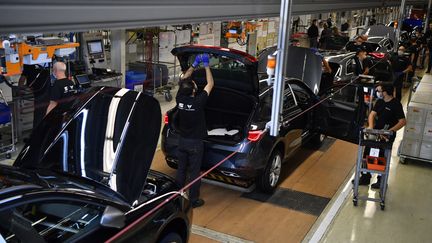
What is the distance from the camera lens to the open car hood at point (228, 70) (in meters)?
5.85

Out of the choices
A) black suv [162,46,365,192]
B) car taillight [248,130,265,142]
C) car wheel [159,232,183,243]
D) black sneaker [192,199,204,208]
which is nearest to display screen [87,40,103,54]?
black suv [162,46,365,192]

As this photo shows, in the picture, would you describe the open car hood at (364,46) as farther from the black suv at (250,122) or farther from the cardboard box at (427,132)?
the black suv at (250,122)

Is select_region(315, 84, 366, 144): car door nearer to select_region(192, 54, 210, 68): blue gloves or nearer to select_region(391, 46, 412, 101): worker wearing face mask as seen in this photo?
select_region(192, 54, 210, 68): blue gloves

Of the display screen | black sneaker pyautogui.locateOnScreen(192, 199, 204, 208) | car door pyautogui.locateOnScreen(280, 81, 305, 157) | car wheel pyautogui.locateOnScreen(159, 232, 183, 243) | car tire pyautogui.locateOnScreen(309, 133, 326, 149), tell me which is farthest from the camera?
the display screen

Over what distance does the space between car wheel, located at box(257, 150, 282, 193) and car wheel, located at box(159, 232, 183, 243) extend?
2172 millimetres

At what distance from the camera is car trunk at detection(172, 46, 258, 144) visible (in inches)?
238

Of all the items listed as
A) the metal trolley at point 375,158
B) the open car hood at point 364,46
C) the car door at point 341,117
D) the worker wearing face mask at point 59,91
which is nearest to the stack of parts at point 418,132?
the car door at point 341,117

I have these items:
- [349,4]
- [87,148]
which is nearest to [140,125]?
[87,148]

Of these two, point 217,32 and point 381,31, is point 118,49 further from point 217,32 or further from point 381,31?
point 381,31

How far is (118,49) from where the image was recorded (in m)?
11.2

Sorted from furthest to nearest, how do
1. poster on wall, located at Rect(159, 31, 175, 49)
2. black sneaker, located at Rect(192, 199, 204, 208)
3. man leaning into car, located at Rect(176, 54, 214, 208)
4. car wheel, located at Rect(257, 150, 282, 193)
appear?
1. poster on wall, located at Rect(159, 31, 175, 49)
2. car wheel, located at Rect(257, 150, 282, 193)
3. black sneaker, located at Rect(192, 199, 204, 208)
4. man leaning into car, located at Rect(176, 54, 214, 208)

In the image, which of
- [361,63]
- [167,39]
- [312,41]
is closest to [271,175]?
[361,63]

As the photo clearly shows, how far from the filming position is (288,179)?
7.18 meters

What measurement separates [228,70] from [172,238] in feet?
9.86
